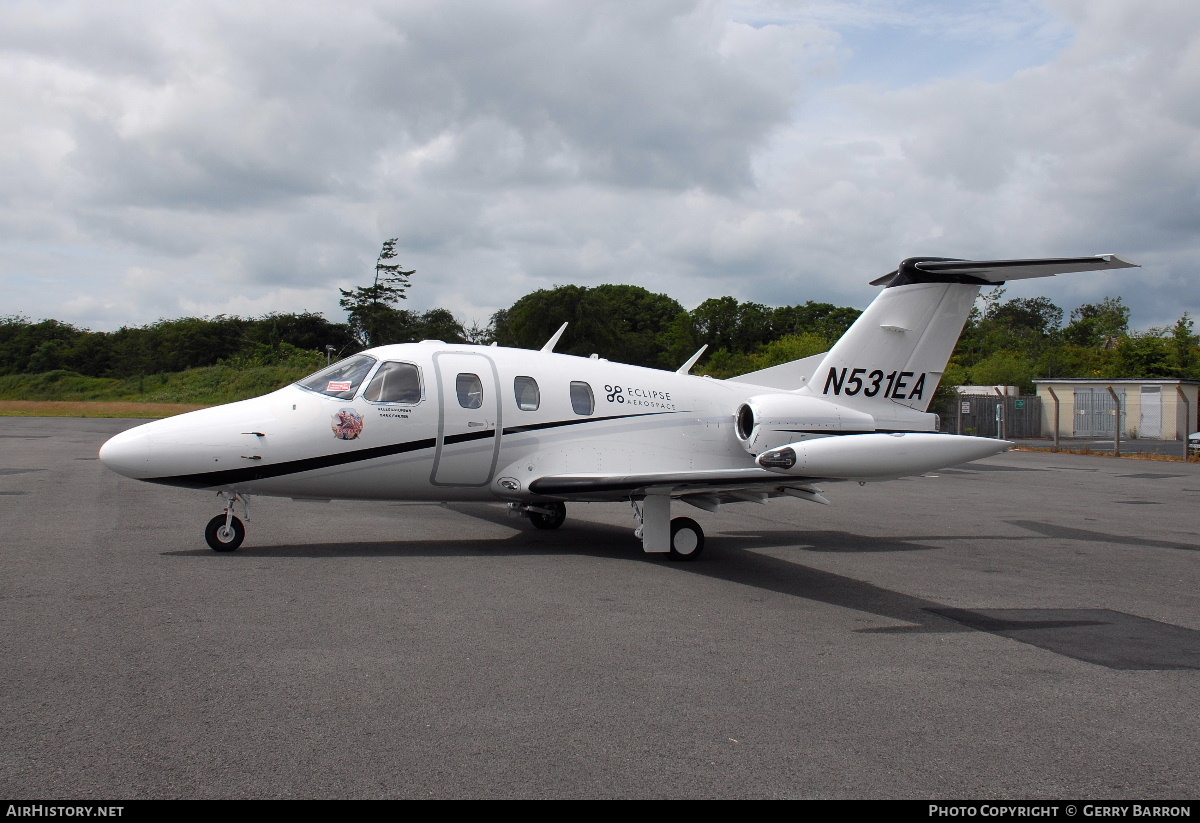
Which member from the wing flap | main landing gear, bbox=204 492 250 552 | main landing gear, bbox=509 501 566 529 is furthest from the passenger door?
main landing gear, bbox=204 492 250 552

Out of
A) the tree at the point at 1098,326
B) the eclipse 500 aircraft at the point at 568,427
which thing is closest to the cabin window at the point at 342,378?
the eclipse 500 aircraft at the point at 568,427

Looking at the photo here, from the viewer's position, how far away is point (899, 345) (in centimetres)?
1252

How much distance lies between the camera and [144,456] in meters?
9.25

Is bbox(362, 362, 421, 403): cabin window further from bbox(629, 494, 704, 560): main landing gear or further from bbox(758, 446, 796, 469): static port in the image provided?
bbox(758, 446, 796, 469): static port

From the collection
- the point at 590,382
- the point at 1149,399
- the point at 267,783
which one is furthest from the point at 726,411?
the point at 1149,399

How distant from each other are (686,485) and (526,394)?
259 cm

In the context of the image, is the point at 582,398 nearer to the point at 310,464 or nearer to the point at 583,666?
the point at 310,464

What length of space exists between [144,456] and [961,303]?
10.6 metres

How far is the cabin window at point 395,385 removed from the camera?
33.9 feet

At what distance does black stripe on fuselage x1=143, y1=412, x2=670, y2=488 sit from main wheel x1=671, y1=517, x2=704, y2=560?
200 centimetres

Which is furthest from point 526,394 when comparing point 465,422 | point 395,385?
point 395,385

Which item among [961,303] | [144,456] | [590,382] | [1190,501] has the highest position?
[961,303]
